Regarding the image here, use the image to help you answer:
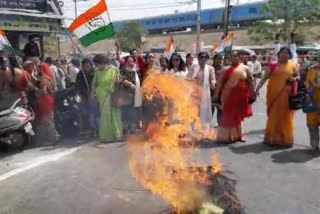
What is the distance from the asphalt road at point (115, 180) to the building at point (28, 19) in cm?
760

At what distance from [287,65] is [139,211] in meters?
3.98

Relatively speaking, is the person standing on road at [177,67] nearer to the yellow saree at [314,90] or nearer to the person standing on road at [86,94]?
the person standing on road at [86,94]

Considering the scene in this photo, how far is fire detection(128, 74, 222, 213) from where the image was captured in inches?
146

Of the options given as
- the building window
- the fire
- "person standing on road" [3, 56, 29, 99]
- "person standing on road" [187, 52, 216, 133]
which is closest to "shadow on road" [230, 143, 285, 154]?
the fire

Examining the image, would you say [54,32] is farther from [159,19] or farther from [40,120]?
[159,19]

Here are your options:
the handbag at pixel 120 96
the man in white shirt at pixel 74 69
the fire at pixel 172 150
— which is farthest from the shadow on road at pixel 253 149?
the man in white shirt at pixel 74 69

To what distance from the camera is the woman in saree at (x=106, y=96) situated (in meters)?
7.32

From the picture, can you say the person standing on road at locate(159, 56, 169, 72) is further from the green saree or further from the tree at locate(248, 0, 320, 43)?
the tree at locate(248, 0, 320, 43)

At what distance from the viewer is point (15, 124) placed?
644cm

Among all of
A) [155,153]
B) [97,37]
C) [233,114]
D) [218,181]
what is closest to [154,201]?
[218,181]

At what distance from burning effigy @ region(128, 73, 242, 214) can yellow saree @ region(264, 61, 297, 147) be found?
1306 mm

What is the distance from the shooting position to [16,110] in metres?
6.57

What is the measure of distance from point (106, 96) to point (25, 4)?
970 centimetres

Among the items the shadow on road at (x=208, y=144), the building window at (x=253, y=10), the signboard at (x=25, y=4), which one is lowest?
the shadow on road at (x=208, y=144)
